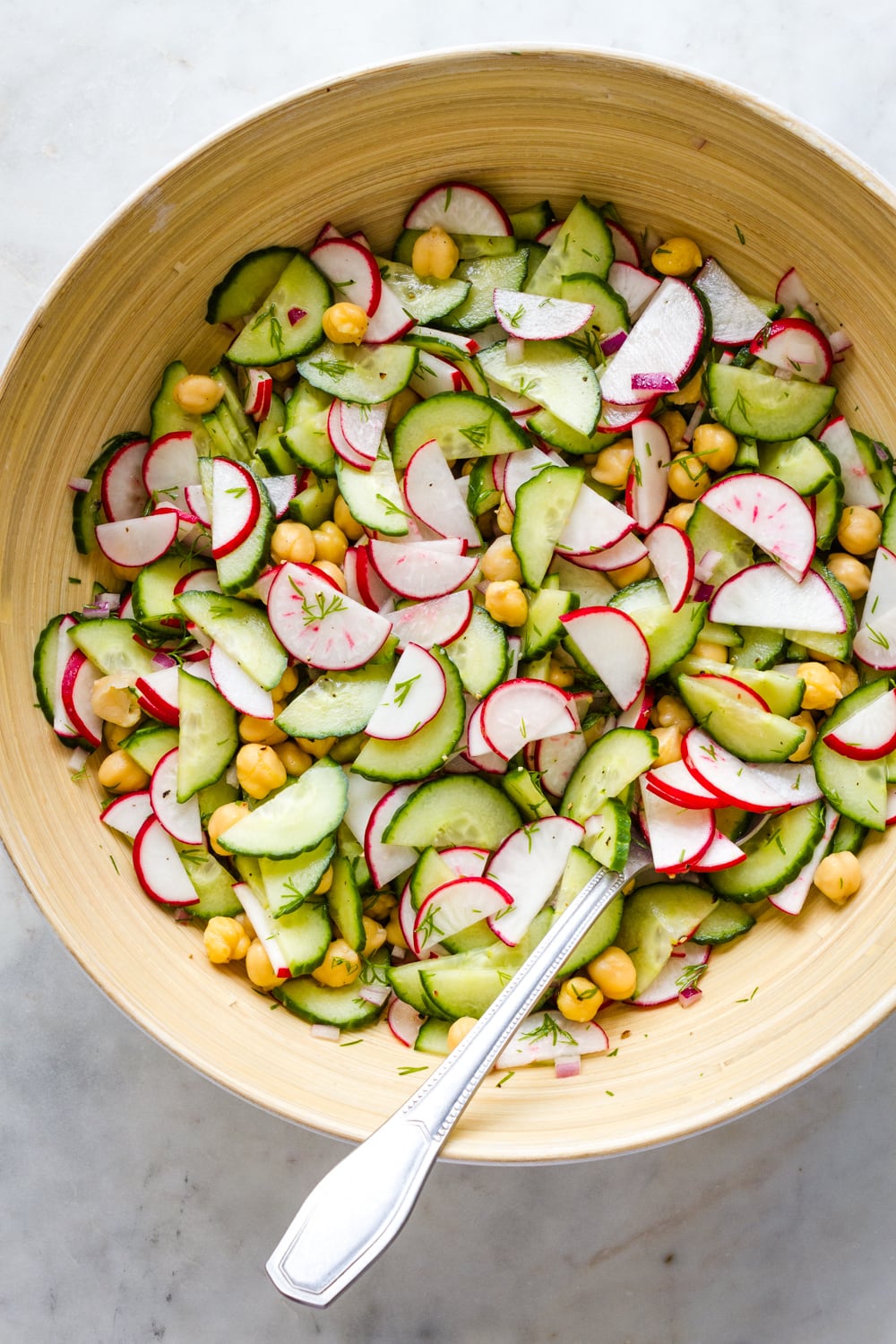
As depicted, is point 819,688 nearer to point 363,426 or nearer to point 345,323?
point 363,426

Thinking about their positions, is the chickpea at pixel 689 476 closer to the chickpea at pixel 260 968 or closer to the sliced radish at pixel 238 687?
the sliced radish at pixel 238 687

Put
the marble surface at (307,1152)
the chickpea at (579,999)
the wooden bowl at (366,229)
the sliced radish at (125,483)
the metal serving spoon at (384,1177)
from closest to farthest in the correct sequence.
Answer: the metal serving spoon at (384,1177) → the wooden bowl at (366,229) → the chickpea at (579,999) → the sliced radish at (125,483) → the marble surface at (307,1152)

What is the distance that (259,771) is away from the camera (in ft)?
8.75

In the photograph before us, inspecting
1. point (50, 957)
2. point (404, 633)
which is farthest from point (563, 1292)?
point (404, 633)

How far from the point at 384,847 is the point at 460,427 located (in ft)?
3.59

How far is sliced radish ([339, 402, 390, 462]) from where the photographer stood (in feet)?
9.02

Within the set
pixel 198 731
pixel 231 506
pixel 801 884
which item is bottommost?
pixel 198 731

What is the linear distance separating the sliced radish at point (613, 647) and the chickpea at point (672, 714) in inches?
Result: 4.4

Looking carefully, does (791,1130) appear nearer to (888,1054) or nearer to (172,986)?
(888,1054)

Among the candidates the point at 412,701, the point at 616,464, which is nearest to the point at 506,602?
the point at 412,701

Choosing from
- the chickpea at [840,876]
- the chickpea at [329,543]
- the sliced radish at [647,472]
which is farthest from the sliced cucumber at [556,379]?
the chickpea at [840,876]

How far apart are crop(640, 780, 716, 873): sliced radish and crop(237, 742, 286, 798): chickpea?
926mm

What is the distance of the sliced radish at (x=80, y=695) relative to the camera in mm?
2678

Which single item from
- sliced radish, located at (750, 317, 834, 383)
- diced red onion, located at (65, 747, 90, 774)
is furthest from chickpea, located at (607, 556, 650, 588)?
diced red onion, located at (65, 747, 90, 774)
